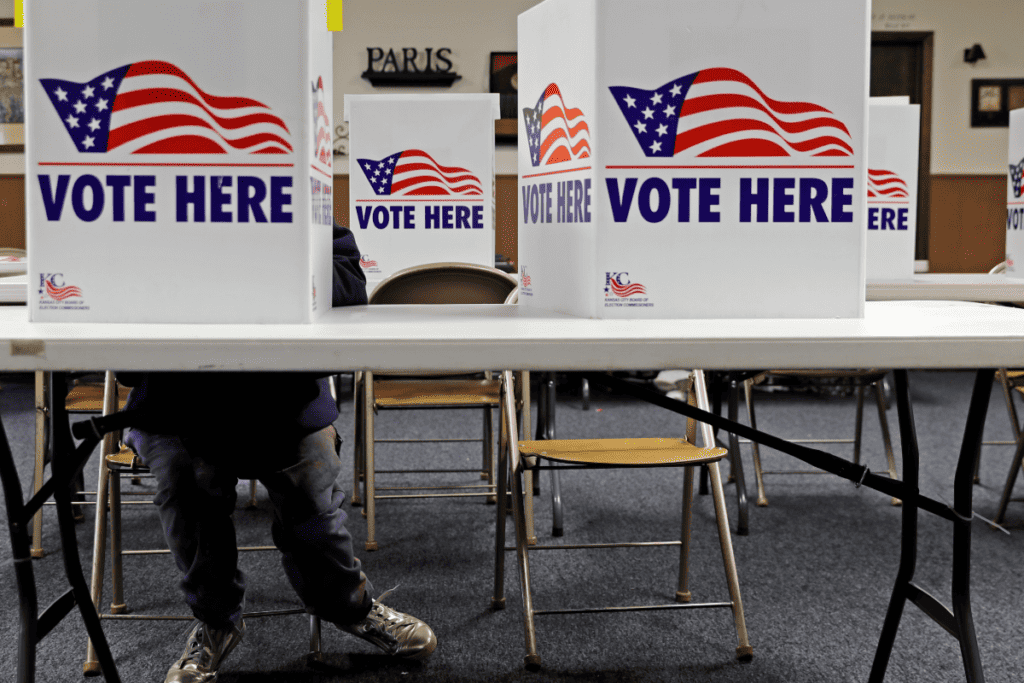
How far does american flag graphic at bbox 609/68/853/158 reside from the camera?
95 centimetres

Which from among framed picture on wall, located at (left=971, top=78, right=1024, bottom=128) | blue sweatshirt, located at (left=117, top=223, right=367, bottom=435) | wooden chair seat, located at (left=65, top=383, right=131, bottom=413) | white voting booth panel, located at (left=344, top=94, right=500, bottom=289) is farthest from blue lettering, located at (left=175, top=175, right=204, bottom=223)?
framed picture on wall, located at (left=971, top=78, right=1024, bottom=128)

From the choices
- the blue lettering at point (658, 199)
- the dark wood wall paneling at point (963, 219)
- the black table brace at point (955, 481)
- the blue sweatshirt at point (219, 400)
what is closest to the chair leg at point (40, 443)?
the blue sweatshirt at point (219, 400)

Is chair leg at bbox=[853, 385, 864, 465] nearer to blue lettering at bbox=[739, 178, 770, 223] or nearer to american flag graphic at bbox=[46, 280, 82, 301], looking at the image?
blue lettering at bbox=[739, 178, 770, 223]

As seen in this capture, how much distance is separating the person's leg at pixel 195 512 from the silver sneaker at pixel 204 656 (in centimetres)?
7

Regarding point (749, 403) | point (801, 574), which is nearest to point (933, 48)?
point (749, 403)

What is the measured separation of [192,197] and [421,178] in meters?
1.82

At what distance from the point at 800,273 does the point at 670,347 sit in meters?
0.30

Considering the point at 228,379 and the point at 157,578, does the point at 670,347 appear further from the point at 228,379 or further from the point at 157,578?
the point at 157,578

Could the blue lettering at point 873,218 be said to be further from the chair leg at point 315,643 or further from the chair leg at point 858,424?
the chair leg at point 315,643

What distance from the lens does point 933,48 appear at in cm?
572

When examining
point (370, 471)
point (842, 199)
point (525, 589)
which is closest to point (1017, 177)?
point (842, 199)

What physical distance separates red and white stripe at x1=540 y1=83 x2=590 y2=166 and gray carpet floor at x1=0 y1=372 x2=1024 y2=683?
98 cm

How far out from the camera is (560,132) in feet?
3.46

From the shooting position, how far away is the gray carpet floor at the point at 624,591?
161 centimetres
